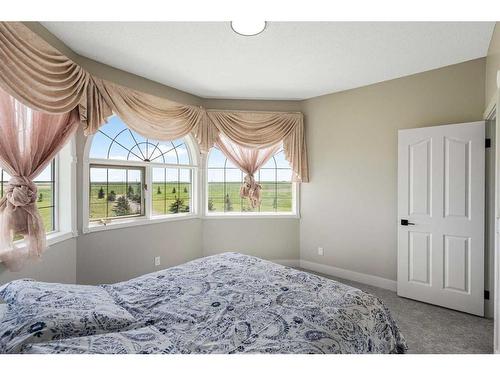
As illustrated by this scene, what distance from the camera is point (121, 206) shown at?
10.3ft

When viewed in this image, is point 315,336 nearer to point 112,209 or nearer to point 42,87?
point 42,87

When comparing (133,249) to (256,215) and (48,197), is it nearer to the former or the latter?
(48,197)

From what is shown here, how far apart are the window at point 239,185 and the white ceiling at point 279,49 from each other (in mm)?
1212

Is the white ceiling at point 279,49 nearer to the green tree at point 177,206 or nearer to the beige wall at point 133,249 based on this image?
the green tree at point 177,206

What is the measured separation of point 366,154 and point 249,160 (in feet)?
5.19

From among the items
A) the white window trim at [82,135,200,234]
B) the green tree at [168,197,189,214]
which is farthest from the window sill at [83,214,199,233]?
the green tree at [168,197,189,214]

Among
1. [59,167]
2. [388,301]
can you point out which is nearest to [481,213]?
[388,301]

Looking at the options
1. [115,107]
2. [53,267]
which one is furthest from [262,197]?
[53,267]

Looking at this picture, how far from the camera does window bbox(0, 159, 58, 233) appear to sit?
2.40 meters

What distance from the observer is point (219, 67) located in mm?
2836

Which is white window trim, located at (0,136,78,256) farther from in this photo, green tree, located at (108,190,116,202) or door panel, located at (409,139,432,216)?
door panel, located at (409,139,432,216)

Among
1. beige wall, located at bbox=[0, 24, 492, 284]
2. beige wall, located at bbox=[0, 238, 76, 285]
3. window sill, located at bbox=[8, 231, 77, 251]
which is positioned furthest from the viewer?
beige wall, located at bbox=[0, 24, 492, 284]

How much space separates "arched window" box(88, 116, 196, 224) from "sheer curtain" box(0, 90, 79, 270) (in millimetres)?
724
